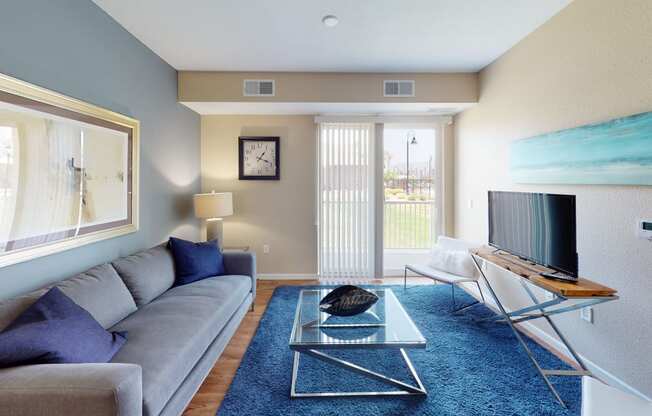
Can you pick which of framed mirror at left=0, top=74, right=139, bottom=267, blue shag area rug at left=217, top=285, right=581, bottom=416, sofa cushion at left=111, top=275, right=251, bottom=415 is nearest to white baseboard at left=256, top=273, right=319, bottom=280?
blue shag area rug at left=217, top=285, right=581, bottom=416

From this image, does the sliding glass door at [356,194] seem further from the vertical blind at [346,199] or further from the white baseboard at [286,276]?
the white baseboard at [286,276]

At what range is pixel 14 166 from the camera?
Result: 1.67m

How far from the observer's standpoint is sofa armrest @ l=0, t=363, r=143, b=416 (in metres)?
1.13

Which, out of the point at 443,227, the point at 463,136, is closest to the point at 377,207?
the point at 443,227

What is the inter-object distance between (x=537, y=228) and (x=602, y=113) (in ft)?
2.79

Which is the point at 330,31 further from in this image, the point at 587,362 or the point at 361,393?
the point at 587,362

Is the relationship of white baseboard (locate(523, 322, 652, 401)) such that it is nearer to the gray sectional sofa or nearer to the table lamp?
the gray sectional sofa

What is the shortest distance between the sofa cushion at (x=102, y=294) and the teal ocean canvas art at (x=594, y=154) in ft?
10.7

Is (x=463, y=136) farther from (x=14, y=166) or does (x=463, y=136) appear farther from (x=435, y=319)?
(x=14, y=166)

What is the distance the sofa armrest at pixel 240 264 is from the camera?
3076mm

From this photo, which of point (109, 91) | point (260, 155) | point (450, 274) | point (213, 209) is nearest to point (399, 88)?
point (260, 155)

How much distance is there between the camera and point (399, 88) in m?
3.63

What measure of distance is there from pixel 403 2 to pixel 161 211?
2980 mm

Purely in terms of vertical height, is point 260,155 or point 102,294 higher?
point 260,155
